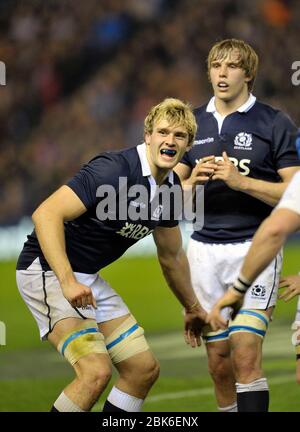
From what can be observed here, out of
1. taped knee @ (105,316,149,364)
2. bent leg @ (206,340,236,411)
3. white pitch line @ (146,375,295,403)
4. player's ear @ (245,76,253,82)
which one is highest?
player's ear @ (245,76,253,82)

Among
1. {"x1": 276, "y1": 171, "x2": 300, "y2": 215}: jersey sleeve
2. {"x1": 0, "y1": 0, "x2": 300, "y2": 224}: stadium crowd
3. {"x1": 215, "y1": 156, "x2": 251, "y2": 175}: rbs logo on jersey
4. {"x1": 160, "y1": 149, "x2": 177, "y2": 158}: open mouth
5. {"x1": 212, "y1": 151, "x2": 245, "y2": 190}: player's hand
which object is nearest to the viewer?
{"x1": 276, "y1": 171, "x2": 300, "y2": 215}: jersey sleeve

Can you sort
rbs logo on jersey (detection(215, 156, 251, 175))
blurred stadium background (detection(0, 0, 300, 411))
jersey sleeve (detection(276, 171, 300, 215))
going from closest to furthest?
1. jersey sleeve (detection(276, 171, 300, 215))
2. rbs logo on jersey (detection(215, 156, 251, 175))
3. blurred stadium background (detection(0, 0, 300, 411))

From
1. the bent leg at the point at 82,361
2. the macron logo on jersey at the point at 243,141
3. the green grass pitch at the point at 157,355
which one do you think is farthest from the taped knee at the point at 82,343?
the green grass pitch at the point at 157,355

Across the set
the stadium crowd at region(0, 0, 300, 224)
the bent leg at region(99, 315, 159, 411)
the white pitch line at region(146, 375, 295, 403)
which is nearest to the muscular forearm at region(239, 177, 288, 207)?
the bent leg at region(99, 315, 159, 411)

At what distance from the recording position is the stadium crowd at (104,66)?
20.2m

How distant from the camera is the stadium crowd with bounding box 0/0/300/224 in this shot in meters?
20.2

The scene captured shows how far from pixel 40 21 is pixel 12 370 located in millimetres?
12597

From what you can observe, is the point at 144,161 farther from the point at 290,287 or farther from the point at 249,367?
the point at 249,367

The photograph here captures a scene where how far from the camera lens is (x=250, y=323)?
726 cm

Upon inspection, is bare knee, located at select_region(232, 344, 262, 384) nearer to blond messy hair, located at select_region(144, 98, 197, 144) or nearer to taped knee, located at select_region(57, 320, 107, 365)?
taped knee, located at select_region(57, 320, 107, 365)

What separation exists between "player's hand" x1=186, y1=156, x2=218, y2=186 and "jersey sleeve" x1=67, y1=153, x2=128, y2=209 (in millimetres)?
626

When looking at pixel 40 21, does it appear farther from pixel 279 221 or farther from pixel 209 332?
pixel 279 221

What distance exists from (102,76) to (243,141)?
13.9 m
